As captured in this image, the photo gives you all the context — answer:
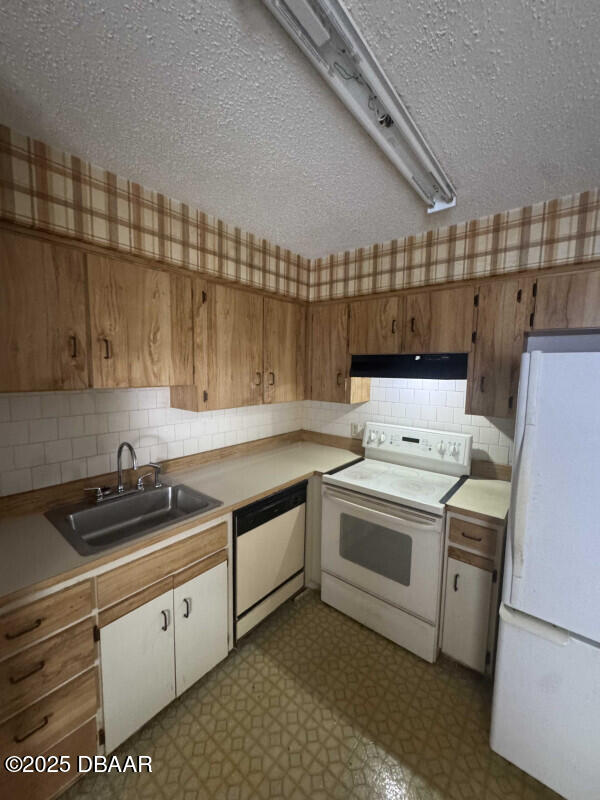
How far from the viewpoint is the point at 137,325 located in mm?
1715

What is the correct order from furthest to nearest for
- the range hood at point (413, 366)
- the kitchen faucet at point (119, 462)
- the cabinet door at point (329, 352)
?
the cabinet door at point (329, 352) → the range hood at point (413, 366) → the kitchen faucet at point (119, 462)

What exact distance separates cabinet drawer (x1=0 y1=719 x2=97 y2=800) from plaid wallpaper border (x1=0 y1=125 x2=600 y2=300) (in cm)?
201

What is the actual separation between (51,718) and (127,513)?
847 mm

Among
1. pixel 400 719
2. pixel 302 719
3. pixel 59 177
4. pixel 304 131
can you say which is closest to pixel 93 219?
pixel 59 177

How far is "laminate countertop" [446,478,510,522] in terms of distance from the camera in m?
1.74

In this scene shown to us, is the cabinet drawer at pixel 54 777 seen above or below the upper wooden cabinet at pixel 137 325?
below

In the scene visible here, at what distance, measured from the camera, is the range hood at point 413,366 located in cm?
206

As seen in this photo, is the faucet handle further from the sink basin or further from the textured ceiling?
the textured ceiling

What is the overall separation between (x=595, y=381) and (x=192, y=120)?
5.60 ft

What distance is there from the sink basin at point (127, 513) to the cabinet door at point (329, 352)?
1.26 metres

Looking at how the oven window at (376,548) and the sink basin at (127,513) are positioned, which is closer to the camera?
the sink basin at (127,513)

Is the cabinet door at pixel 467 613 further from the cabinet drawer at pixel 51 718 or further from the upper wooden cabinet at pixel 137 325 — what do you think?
the upper wooden cabinet at pixel 137 325

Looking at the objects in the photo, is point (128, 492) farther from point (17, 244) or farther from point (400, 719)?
point (400, 719)

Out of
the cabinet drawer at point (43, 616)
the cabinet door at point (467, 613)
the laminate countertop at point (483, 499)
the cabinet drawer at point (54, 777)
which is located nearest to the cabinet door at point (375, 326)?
the laminate countertop at point (483, 499)
